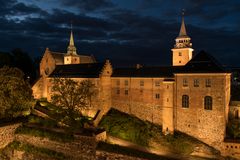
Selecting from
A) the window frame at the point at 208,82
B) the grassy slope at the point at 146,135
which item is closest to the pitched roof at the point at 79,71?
the grassy slope at the point at 146,135

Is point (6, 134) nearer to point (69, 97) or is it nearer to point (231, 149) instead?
point (69, 97)

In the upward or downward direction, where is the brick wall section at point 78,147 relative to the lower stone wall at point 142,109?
downward

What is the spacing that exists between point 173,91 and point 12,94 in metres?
24.3

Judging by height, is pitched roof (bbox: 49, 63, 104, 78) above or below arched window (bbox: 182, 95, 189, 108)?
above

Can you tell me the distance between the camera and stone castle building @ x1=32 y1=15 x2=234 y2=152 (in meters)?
33.9

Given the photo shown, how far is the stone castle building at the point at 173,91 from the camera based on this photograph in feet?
111

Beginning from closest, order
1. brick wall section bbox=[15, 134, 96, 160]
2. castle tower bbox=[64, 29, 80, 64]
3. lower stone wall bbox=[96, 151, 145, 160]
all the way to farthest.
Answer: lower stone wall bbox=[96, 151, 145, 160] < brick wall section bbox=[15, 134, 96, 160] < castle tower bbox=[64, 29, 80, 64]

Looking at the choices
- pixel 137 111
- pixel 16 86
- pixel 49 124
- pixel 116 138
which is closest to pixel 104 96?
pixel 137 111

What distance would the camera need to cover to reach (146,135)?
36438mm

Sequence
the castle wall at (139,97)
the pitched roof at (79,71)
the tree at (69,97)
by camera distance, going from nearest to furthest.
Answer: the tree at (69,97), the castle wall at (139,97), the pitched roof at (79,71)

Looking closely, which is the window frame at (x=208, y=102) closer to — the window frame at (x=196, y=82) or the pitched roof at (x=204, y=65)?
the window frame at (x=196, y=82)

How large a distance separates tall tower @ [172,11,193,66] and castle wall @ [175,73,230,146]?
61.6 feet

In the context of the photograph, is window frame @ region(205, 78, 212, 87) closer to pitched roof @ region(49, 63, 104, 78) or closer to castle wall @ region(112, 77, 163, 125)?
castle wall @ region(112, 77, 163, 125)

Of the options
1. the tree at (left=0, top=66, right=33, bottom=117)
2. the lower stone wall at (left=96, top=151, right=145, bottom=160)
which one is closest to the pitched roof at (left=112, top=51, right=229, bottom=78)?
the lower stone wall at (left=96, top=151, right=145, bottom=160)
